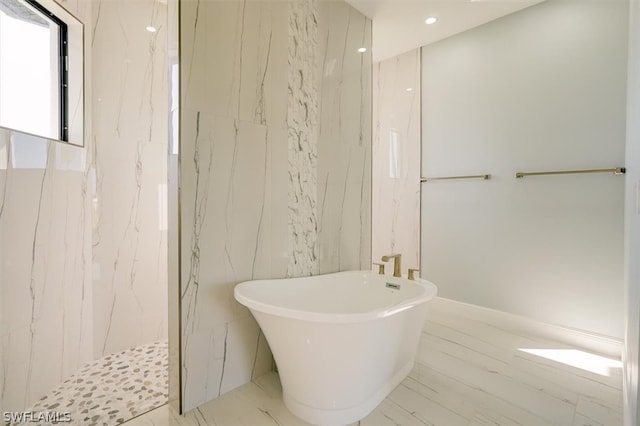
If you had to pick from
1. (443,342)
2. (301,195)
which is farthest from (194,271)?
(443,342)

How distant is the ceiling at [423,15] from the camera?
2.32 m

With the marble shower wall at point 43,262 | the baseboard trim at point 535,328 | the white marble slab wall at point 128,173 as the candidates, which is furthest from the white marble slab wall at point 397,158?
the marble shower wall at point 43,262

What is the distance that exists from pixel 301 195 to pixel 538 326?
2.15 m

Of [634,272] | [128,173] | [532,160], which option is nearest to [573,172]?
[532,160]

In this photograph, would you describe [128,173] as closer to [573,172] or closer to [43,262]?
[43,262]

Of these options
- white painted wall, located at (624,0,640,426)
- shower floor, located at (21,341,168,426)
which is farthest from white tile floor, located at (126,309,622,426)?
white painted wall, located at (624,0,640,426)

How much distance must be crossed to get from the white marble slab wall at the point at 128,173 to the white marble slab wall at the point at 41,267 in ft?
0.36

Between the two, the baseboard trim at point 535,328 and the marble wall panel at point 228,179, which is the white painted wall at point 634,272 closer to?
the baseboard trim at point 535,328

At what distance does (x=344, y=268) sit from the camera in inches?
91.6

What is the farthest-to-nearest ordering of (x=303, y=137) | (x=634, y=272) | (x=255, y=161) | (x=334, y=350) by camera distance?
(x=303, y=137) < (x=255, y=161) < (x=334, y=350) < (x=634, y=272)

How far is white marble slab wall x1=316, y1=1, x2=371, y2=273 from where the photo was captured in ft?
7.12

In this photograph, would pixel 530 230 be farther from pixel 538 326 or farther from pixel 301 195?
pixel 301 195

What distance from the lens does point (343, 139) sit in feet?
7.58

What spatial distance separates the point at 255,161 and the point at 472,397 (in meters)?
1.80
